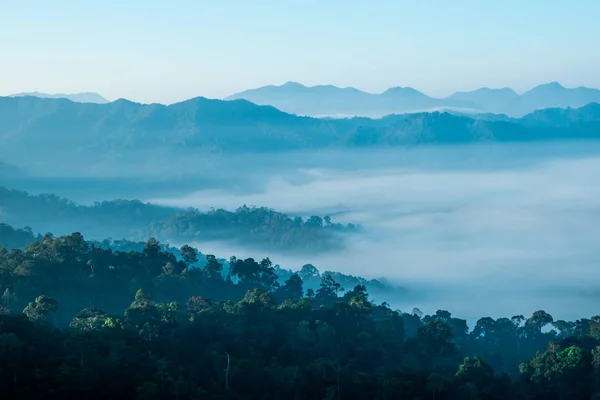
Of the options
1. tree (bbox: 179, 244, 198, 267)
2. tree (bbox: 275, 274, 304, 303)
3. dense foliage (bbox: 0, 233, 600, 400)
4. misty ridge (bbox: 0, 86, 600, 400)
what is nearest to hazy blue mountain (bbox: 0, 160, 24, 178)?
misty ridge (bbox: 0, 86, 600, 400)

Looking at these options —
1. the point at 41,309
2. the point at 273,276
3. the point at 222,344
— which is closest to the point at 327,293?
the point at 273,276

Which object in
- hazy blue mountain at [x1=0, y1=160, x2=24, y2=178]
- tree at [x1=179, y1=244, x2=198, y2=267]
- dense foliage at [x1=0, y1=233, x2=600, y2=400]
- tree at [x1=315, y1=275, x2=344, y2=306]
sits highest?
hazy blue mountain at [x1=0, y1=160, x2=24, y2=178]

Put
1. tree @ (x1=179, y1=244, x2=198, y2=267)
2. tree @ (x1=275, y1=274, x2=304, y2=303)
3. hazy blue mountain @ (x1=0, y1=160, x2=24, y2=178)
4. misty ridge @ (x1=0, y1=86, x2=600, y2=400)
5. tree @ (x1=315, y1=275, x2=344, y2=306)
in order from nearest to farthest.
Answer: misty ridge @ (x1=0, y1=86, x2=600, y2=400) → tree @ (x1=315, y1=275, x2=344, y2=306) → tree @ (x1=179, y1=244, x2=198, y2=267) → tree @ (x1=275, y1=274, x2=304, y2=303) → hazy blue mountain @ (x1=0, y1=160, x2=24, y2=178)

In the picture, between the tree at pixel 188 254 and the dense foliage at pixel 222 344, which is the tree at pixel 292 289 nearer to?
the dense foliage at pixel 222 344

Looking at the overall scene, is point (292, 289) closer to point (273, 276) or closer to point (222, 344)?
point (273, 276)

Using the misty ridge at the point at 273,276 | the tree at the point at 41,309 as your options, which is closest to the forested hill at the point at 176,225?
the misty ridge at the point at 273,276

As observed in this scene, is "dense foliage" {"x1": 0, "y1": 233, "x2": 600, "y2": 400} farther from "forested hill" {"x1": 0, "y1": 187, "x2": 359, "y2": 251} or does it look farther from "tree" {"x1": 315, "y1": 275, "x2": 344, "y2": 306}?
"forested hill" {"x1": 0, "y1": 187, "x2": 359, "y2": 251}

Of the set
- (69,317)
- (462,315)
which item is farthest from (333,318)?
(462,315)
